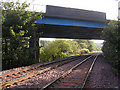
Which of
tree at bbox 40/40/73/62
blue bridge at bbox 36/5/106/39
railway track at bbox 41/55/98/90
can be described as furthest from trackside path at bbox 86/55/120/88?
tree at bbox 40/40/73/62

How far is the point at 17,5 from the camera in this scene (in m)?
13.3

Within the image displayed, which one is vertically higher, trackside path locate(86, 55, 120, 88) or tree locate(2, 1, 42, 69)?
tree locate(2, 1, 42, 69)

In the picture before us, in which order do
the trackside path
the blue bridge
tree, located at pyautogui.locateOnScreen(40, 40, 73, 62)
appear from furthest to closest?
tree, located at pyautogui.locateOnScreen(40, 40, 73, 62) → the blue bridge → the trackside path

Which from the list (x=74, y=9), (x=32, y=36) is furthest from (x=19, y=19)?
(x=74, y=9)

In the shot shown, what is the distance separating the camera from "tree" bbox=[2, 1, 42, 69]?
475 inches

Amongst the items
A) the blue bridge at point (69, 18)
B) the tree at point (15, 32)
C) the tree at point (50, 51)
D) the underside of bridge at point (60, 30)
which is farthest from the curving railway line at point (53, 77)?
the tree at point (50, 51)

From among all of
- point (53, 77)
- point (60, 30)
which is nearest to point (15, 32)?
point (53, 77)

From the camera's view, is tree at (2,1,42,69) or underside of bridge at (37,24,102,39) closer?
tree at (2,1,42,69)

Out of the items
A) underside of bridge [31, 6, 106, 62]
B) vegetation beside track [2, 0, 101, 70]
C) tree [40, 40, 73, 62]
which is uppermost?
underside of bridge [31, 6, 106, 62]

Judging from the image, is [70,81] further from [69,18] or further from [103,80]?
[69,18]

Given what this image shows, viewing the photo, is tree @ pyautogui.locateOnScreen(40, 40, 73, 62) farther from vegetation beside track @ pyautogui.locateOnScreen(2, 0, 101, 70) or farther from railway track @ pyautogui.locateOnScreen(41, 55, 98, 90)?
railway track @ pyautogui.locateOnScreen(41, 55, 98, 90)

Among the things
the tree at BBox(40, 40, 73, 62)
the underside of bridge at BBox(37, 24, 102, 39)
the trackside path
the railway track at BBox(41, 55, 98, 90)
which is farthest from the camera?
the tree at BBox(40, 40, 73, 62)

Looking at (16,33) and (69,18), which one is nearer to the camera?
(16,33)

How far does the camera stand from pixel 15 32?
13188 mm
